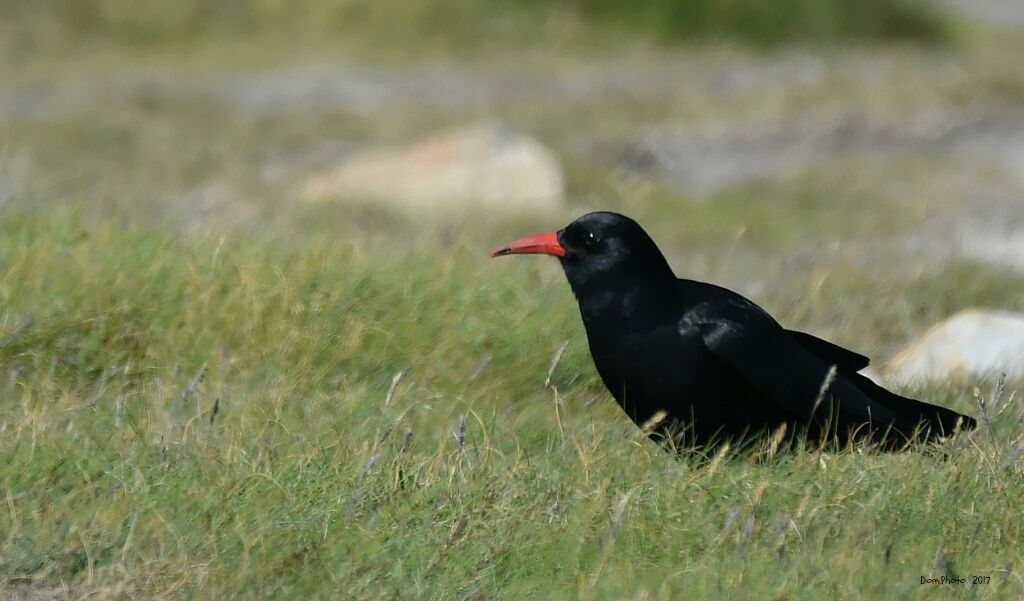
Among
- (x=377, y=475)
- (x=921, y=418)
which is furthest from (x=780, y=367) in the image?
(x=377, y=475)

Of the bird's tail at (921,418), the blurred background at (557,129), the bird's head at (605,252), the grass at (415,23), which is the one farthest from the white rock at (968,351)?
the grass at (415,23)

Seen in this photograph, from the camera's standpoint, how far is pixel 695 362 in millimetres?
3859

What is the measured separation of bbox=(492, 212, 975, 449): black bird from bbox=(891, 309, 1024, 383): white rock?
2.69 feet

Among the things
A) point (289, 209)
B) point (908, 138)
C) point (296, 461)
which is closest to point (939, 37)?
point (908, 138)

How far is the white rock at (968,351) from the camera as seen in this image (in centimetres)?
498

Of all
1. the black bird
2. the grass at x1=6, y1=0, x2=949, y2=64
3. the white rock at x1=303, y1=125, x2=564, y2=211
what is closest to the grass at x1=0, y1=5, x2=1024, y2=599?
the black bird

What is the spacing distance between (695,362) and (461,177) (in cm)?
536

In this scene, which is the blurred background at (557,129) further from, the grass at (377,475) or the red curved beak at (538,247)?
the red curved beak at (538,247)

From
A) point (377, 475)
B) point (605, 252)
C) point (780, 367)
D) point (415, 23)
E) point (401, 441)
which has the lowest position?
point (415, 23)

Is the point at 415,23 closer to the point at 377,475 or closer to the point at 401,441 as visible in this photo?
the point at 401,441

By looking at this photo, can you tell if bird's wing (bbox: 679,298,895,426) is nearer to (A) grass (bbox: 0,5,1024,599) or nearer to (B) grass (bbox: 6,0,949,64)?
(A) grass (bbox: 0,5,1024,599)

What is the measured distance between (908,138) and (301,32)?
618 cm

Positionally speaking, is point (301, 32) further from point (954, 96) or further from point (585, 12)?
point (954, 96)

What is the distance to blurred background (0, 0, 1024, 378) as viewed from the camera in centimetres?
766
